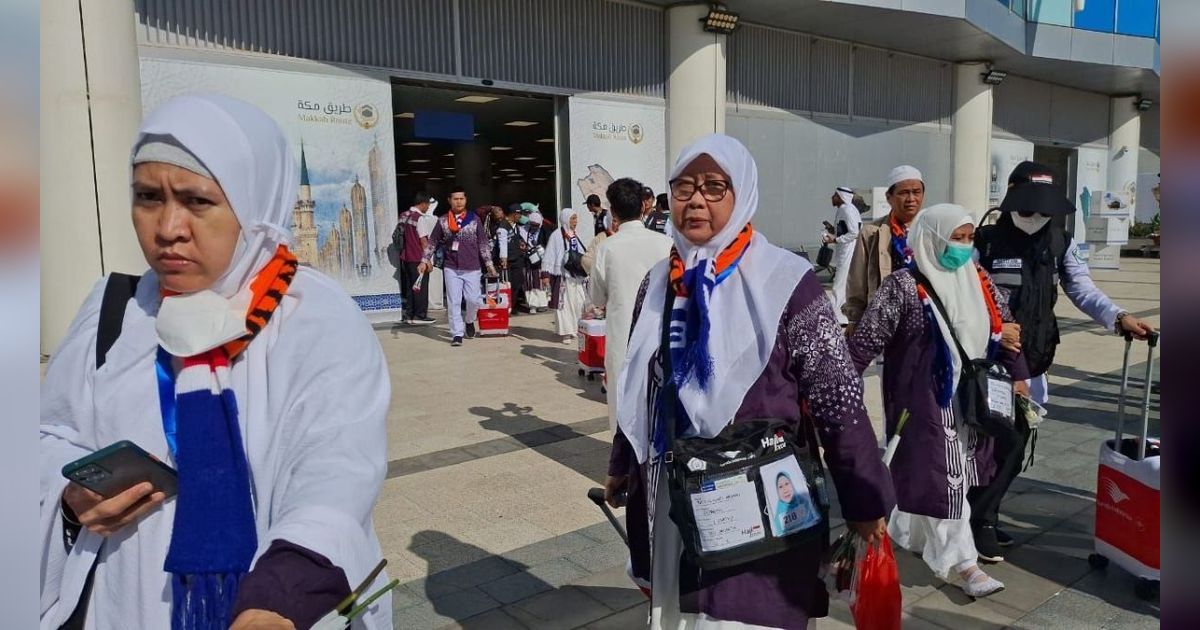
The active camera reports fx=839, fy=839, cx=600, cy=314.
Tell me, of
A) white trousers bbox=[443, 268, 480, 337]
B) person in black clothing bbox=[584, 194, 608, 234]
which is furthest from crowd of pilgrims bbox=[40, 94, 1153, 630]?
white trousers bbox=[443, 268, 480, 337]

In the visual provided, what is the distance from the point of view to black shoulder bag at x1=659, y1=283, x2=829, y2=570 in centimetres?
227

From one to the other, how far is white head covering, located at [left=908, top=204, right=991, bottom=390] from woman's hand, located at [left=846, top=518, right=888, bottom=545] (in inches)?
61.5

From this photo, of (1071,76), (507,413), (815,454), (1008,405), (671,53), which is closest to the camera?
(815,454)

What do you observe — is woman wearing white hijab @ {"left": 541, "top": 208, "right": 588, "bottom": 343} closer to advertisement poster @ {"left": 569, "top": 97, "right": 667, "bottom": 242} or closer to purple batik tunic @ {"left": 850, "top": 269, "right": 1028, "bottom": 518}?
advertisement poster @ {"left": 569, "top": 97, "right": 667, "bottom": 242}

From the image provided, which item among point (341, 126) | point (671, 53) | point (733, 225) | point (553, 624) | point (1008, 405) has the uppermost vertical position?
point (671, 53)

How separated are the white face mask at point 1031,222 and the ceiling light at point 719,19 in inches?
433

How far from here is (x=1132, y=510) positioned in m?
3.82

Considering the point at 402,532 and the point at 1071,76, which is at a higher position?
the point at 1071,76

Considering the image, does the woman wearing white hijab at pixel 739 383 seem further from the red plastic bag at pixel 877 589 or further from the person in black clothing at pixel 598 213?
the person in black clothing at pixel 598 213

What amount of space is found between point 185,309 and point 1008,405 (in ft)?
11.6

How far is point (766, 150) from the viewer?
17.2 meters

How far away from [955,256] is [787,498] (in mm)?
2018

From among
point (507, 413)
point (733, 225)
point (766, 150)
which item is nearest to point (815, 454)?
point (733, 225)
